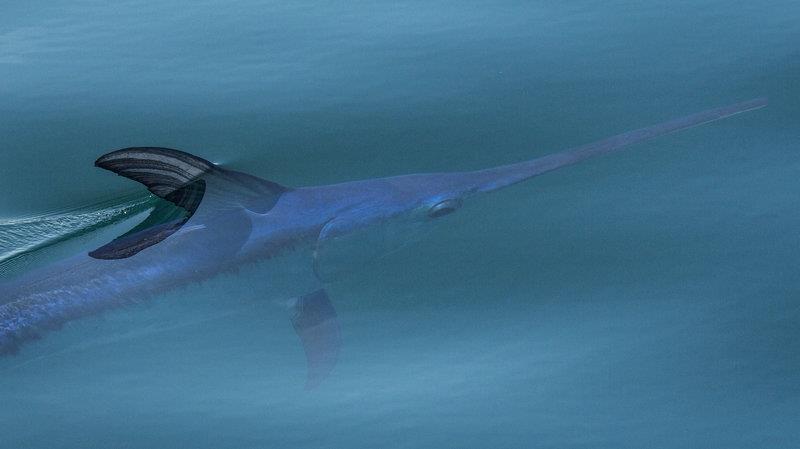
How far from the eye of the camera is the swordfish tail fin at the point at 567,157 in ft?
25.2

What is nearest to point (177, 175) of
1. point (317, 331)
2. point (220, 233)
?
point (220, 233)

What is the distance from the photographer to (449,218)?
769 cm

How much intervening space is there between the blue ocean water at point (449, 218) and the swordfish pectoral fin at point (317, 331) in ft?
0.27

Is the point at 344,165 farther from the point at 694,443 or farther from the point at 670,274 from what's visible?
the point at 694,443

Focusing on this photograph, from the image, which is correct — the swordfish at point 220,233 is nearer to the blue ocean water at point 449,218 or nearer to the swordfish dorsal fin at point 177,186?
the swordfish dorsal fin at point 177,186

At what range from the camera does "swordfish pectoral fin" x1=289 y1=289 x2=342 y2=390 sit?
646 centimetres

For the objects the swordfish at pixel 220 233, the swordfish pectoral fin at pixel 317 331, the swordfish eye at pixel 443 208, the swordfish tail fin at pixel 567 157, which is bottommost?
the swordfish pectoral fin at pixel 317 331

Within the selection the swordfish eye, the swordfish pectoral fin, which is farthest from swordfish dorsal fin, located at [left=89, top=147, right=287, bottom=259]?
the swordfish eye

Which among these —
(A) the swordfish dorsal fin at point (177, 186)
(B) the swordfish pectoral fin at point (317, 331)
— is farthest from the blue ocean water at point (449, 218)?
(A) the swordfish dorsal fin at point (177, 186)

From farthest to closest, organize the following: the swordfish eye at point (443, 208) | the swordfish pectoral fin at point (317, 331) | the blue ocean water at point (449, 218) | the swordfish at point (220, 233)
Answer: the swordfish eye at point (443, 208) → the swordfish at point (220, 233) → the swordfish pectoral fin at point (317, 331) → the blue ocean water at point (449, 218)

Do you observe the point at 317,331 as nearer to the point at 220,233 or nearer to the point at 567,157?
the point at 220,233

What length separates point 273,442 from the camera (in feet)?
19.5

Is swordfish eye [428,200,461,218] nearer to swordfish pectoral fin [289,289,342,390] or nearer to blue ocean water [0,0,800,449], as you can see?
blue ocean water [0,0,800,449]

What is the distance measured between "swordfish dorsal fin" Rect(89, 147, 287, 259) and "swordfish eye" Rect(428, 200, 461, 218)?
98cm
